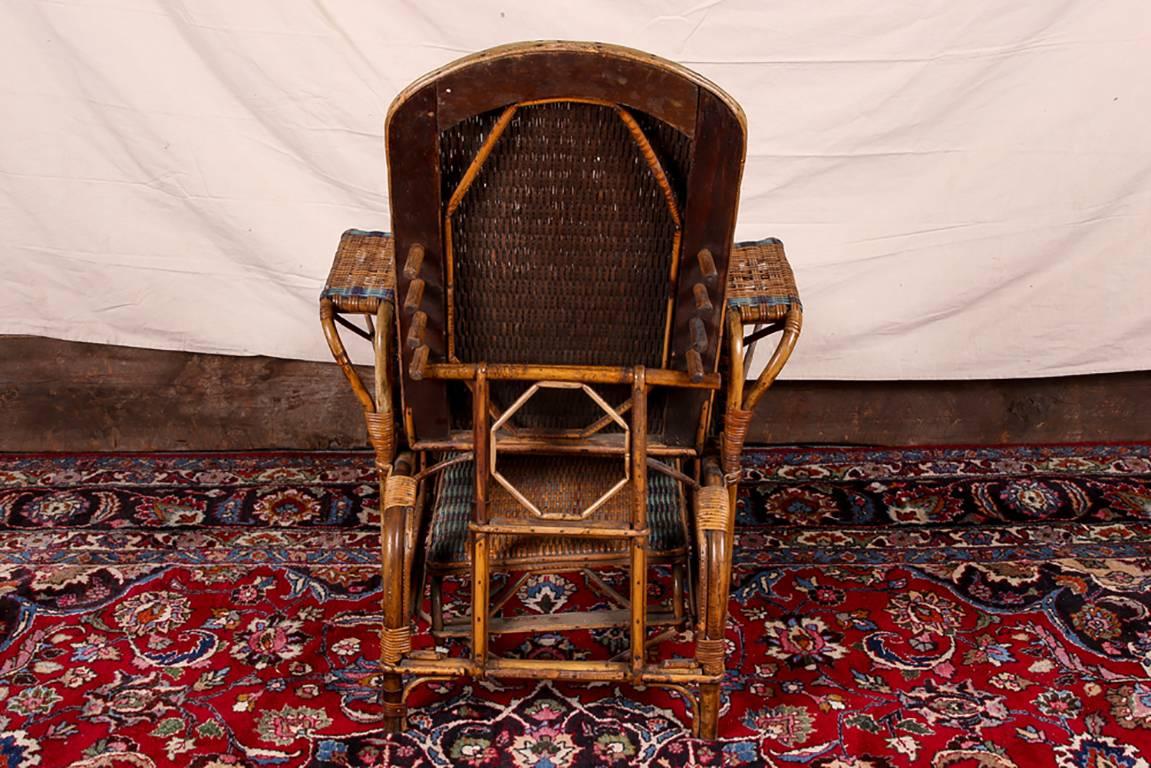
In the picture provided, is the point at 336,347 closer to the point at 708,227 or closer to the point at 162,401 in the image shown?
the point at 708,227

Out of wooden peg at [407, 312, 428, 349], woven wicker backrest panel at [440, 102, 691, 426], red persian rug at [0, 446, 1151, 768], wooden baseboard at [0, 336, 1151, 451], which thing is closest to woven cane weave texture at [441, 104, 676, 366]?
woven wicker backrest panel at [440, 102, 691, 426]

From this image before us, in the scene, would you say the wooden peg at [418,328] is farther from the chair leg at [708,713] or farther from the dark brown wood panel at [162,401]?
the dark brown wood panel at [162,401]

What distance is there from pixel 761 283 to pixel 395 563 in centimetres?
79

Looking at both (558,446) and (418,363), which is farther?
(558,446)

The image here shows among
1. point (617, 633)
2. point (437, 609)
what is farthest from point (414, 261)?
point (617, 633)

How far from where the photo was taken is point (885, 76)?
2643 millimetres

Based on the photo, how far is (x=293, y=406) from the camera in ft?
10.00

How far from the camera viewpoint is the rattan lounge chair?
5.39 ft

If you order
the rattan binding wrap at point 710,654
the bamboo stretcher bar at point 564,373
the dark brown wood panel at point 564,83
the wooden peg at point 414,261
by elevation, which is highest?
the dark brown wood panel at point 564,83

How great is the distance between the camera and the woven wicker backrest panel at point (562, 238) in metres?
1.68

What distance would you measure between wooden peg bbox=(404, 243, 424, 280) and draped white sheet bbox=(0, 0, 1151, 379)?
1.01m

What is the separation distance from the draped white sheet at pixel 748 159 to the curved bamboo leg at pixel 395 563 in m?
0.98

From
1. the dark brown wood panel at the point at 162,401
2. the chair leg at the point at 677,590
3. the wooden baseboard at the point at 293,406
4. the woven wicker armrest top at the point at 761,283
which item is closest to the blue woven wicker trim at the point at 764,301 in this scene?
the woven wicker armrest top at the point at 761,283

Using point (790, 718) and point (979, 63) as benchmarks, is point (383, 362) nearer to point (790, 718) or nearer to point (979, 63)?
point (790, 718)
